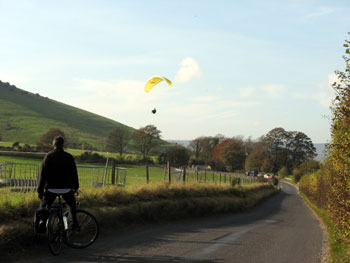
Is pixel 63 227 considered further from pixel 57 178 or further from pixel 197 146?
pixel 197 146

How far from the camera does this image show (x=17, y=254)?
7.46m

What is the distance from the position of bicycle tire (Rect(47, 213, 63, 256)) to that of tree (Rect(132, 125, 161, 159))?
96.2 metres

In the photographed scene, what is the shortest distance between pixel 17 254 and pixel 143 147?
97.4 meters

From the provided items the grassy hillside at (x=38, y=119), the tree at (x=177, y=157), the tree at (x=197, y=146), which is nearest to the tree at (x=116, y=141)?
the grassy hillside at (x=38, y=119)

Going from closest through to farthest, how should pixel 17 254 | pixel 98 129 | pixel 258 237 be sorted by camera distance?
pixel 17 254, pixel 258 237, pixel 98 129

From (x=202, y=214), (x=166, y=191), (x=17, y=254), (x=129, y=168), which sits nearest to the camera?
(x=17, y=254)

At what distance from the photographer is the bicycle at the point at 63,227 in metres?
7.49

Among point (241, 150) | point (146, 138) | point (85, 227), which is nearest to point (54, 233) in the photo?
point (85, 227)

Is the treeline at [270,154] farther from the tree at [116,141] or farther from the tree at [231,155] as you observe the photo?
the tree at [116,141]

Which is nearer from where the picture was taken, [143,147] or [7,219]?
[7,219]

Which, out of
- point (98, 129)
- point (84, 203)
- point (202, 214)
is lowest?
point (202, 214)

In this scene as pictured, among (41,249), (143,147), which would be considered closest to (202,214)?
(41,249)

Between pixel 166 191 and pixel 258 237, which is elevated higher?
pixel 166 191

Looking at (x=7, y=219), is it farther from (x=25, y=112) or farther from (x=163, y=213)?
(x=25, y=112)
